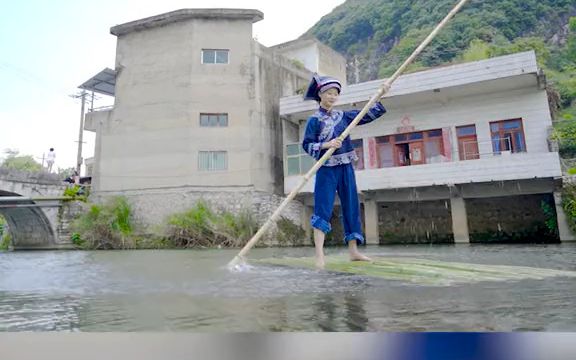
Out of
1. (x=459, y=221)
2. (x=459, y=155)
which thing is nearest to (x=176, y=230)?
(x=459, y=221)

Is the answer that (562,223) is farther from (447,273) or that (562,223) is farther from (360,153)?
(447,273)

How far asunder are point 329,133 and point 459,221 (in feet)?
33.7

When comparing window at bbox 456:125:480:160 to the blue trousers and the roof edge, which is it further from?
the blue trousers

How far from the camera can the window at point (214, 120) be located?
50.2ft

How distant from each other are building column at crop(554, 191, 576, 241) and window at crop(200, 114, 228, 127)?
11.4m

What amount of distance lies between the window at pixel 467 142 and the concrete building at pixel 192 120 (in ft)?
20.7

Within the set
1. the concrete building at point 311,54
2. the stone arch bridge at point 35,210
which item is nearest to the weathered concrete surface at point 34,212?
the stone arch bridge at point 35,210

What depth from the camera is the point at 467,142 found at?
1319 cm

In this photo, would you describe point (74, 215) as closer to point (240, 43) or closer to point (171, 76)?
point (171, 76)

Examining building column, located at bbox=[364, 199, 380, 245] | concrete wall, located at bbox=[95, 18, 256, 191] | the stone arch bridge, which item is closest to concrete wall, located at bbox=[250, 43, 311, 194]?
→ concrete wall, located at bbox=[95, 18, 256, 191]

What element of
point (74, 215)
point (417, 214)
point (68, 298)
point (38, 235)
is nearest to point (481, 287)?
point (68, 298)

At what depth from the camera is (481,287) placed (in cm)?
196

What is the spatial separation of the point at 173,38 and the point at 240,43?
9.24 ft

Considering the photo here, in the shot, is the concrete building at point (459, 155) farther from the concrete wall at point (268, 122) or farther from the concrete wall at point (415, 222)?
the concrete wall at point (268, 122)
